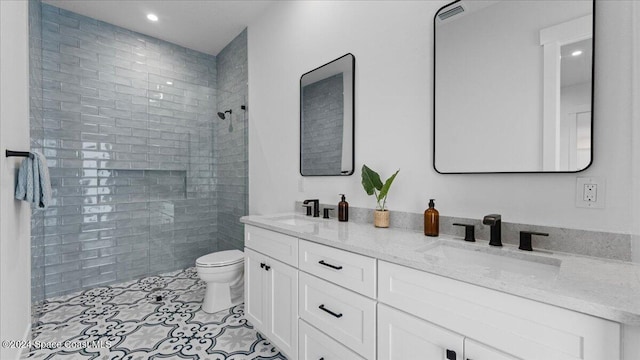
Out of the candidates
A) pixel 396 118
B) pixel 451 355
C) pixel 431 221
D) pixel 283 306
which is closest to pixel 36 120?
pixel 283 306

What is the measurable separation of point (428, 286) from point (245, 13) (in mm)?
3033

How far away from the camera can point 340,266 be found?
1.30 m

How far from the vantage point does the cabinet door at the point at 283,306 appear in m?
1.59

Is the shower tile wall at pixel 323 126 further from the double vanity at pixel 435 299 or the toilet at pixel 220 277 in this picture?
the toilet at pixel 220 277

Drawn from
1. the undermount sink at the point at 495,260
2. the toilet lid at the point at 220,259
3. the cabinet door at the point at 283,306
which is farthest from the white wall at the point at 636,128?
the toilet lid at the point at 220,259

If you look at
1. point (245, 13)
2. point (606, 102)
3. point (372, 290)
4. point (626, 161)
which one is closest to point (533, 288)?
point (372, 290)

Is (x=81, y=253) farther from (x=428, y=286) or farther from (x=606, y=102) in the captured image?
(x=606, y=102)

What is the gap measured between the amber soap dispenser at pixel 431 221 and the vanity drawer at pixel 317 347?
2.25 feet

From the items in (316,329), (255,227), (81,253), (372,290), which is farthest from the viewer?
(81,253)

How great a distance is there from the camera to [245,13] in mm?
2842

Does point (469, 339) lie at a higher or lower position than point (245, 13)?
lower

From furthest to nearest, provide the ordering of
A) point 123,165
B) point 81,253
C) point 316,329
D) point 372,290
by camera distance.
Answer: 1. point 123,165
2. point 81,253
3. point 316,329
4. point 372,290

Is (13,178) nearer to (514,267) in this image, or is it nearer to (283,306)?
(283,306)

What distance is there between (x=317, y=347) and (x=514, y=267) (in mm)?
1007
